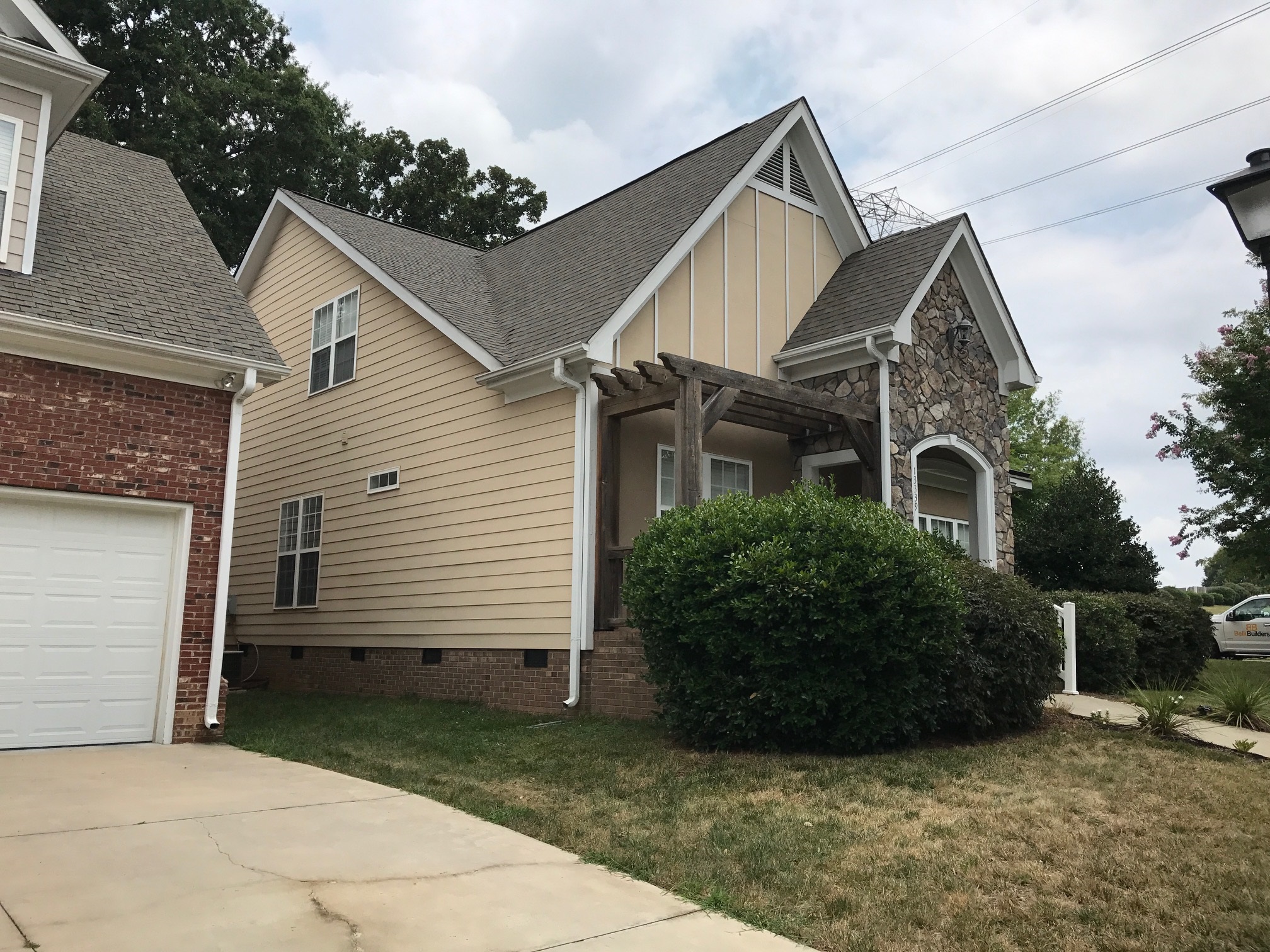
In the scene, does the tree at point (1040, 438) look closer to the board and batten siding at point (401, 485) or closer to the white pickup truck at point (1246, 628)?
the white pickup truck at point (1246, 628)

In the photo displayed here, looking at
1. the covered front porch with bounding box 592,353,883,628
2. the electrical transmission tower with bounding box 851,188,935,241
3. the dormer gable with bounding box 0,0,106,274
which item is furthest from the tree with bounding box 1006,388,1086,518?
the dormer gable with bounding box 0,0,106,274

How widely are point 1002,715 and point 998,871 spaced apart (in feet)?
12.3

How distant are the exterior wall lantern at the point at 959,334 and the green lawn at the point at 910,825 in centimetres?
575

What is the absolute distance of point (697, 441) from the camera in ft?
33.1

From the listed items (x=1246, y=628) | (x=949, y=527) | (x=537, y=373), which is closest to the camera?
(x=537, y=373)

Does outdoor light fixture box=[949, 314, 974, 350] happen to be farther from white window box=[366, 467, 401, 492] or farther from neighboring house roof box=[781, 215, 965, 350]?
white window box=[366, 467, 401, 492]

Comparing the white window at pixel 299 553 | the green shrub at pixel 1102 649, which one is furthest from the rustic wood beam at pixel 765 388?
the white window at pixel 299 553

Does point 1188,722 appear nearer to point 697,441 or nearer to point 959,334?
point 697,441

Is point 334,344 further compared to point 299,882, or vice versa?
point 334,344

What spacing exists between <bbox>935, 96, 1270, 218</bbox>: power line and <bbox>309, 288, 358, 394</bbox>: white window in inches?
574

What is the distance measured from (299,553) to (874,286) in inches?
361

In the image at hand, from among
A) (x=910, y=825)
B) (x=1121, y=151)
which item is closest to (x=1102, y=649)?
(x=910, y=825)

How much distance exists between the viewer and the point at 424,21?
45.9 feet

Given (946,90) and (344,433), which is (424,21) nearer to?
(344,433)
